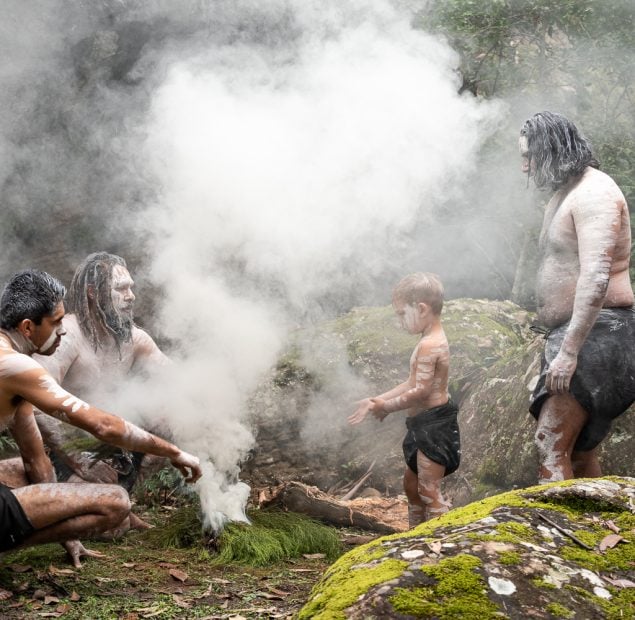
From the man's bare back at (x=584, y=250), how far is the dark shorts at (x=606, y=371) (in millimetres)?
122

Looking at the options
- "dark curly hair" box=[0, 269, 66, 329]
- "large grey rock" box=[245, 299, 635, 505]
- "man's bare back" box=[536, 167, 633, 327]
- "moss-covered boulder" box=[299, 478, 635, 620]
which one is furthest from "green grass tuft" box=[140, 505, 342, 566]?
"moss-covered boulder" box=[299, 478, 635, 620]

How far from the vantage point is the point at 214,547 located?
4.34 metres

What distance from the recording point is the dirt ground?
3.22m

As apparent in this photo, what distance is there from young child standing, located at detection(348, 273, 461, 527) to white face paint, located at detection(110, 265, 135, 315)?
68.9 inches

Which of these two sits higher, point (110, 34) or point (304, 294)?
point (110, 34)

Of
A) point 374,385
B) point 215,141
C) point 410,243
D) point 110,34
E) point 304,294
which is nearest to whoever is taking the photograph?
point 215,141

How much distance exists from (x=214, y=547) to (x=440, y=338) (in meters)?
1.83

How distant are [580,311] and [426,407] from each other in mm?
1250

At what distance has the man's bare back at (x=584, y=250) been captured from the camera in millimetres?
3574

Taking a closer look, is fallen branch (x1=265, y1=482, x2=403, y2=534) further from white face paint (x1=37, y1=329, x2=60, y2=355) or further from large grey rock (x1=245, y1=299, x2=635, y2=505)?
white face paint (x1=37, y1=329, x2=60, y2=355)

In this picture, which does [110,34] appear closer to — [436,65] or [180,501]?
[436,65]

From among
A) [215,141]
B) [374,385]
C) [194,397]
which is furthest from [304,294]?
[194,397]

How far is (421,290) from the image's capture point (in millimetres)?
4457

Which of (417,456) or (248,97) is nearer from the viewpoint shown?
(417,456)
